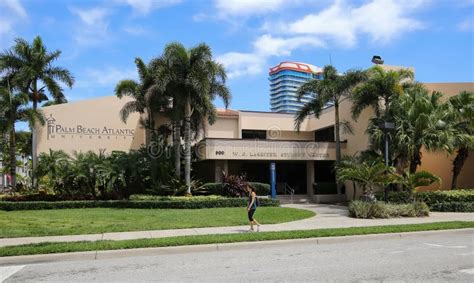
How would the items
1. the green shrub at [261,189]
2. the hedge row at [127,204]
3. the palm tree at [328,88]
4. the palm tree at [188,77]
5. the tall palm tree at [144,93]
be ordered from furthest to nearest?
1. the palm tree at [328,88]
2. the green shrub at [261,189]
3. the tall palm tree at [144,93]
4. the palm tree at [188,77]
5. the hedge row at [127,204]

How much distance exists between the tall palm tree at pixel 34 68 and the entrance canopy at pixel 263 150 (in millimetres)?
11323

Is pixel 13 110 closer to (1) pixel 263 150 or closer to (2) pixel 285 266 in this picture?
(1) pixel 263 150

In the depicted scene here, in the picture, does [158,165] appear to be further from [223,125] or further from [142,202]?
[223,125]

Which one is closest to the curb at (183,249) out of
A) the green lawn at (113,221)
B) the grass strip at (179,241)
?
the grass strip at (179,241)

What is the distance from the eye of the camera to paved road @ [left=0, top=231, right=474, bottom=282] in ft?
25.1

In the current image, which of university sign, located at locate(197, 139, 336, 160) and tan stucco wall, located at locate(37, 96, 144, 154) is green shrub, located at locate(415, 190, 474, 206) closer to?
university sign, located at locate(197, 139, 336, 160)

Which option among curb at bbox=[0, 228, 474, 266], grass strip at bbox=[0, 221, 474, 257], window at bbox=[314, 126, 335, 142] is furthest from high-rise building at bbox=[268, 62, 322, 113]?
curb at bbox=[0, 228, 474, 266]

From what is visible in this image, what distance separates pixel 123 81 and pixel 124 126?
758 centimetres

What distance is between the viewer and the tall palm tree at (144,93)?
26.5m

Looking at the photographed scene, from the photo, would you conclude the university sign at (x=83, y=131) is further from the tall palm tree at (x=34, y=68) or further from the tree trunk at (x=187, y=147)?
the tree trunk at (x=187, y=147)

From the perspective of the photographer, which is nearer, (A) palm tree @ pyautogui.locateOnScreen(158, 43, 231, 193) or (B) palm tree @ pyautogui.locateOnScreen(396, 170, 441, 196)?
(B) palm tree @ pyautogui.locateOnScreen(396, 170, 441, 196)

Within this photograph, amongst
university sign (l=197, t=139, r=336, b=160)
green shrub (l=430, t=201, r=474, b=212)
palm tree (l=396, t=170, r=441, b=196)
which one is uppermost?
university sign (l=197, t=139, r=336, b=160)

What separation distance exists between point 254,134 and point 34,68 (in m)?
17.9

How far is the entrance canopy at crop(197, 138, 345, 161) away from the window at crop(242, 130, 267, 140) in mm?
7534
